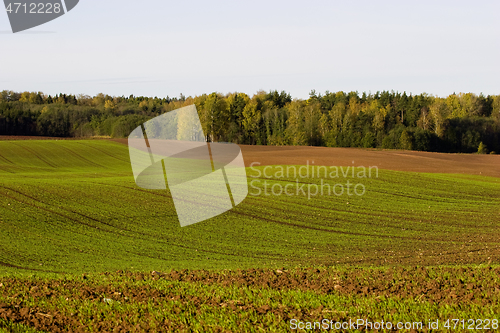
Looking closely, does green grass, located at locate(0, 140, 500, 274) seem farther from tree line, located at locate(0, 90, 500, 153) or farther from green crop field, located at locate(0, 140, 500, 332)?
tree line, located at locate(0, 90, 500, 153)

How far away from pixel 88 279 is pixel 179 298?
3.44m

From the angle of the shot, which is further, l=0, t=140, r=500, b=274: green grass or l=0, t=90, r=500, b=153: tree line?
l=0, t=90, r=500, b=153: tree line

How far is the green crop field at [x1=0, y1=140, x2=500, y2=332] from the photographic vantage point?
716 cm

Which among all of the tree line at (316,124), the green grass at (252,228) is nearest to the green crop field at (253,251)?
the green grass at (252,228)

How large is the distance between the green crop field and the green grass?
8 centimetres

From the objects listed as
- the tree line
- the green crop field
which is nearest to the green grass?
the green crop field

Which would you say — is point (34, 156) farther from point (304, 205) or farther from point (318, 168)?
point (304, 205)

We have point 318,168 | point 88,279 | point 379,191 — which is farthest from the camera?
point 318,168

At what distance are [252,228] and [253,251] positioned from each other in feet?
13.7

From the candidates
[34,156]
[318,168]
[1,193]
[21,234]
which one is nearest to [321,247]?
[21,234]

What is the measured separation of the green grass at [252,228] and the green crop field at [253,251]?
82 mm

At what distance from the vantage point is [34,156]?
190 ft

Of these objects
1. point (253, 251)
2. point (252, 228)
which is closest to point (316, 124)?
point (252, 228)

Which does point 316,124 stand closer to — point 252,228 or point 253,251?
point 252,228
